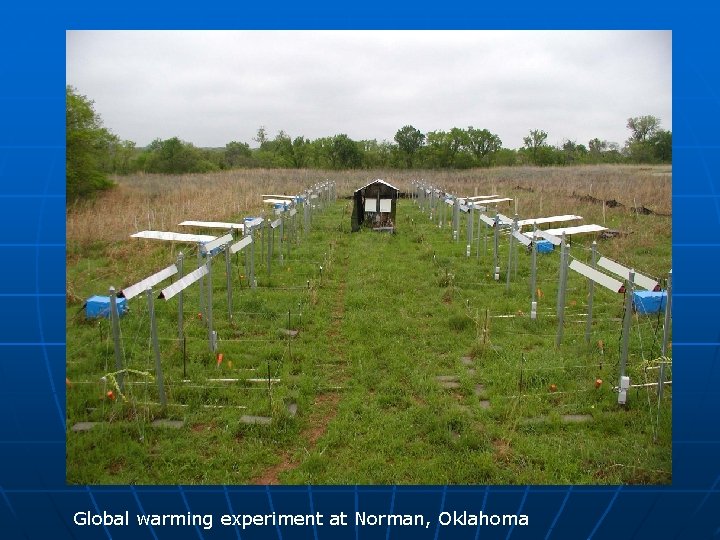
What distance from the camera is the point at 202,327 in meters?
9.80

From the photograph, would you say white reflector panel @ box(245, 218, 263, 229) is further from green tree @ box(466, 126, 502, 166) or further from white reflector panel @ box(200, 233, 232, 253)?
green tree @ box(466, 126, 502, 166)

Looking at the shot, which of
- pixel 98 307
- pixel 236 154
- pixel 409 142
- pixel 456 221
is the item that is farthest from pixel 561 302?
pixel 236 154

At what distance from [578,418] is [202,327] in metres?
5.99

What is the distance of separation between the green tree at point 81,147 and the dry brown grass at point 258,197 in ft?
2.53

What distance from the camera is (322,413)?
22.2 feet

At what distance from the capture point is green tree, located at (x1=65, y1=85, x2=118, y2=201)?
77.2 ft

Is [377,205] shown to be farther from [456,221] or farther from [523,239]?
[523,239]

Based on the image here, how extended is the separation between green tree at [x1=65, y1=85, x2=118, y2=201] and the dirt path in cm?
1790

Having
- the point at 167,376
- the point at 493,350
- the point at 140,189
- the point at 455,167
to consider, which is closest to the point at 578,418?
the point at 493,350

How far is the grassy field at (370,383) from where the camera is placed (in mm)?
5594

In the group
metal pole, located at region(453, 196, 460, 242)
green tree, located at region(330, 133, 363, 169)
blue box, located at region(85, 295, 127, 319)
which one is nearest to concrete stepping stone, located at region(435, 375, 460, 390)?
blue box, located at region(85, 295, 127, 319)

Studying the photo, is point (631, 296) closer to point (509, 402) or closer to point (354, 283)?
point (509, 402)

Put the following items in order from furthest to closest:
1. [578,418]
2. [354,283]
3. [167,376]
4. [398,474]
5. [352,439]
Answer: [354,283] → [167,376] → [578,418] → [352,439] → [398,474]

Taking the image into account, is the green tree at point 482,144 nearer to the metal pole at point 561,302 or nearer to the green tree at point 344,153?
the green tree at point 344,153
